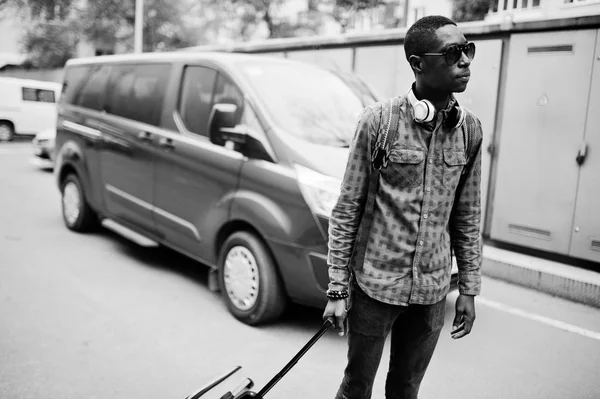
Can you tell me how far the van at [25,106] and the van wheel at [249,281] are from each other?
50.1 ft

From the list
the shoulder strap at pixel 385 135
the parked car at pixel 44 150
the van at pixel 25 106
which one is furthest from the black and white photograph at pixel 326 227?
the van at pixel 25 106

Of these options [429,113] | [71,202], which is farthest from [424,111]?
[71,202]

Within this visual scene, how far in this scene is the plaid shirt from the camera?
209 centimetres

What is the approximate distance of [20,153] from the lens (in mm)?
15422

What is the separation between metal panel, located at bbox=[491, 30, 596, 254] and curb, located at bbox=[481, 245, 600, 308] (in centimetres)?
33

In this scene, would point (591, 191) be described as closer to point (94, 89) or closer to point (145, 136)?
point (145, 136)

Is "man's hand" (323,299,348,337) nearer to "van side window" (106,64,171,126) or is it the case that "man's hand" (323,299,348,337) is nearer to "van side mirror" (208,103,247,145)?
"van side mirror" (208,103,247,145)

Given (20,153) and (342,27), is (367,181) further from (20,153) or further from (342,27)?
(342,27)

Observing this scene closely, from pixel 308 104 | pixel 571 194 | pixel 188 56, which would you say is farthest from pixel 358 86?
pixel 571 194

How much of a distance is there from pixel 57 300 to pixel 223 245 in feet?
4.69

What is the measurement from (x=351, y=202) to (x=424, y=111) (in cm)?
42

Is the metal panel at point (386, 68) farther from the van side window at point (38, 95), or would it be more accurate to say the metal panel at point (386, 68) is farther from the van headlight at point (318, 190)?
the van side window at point (38, 95)

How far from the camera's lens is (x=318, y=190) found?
3.87 m

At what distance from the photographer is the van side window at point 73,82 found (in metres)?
6.70
